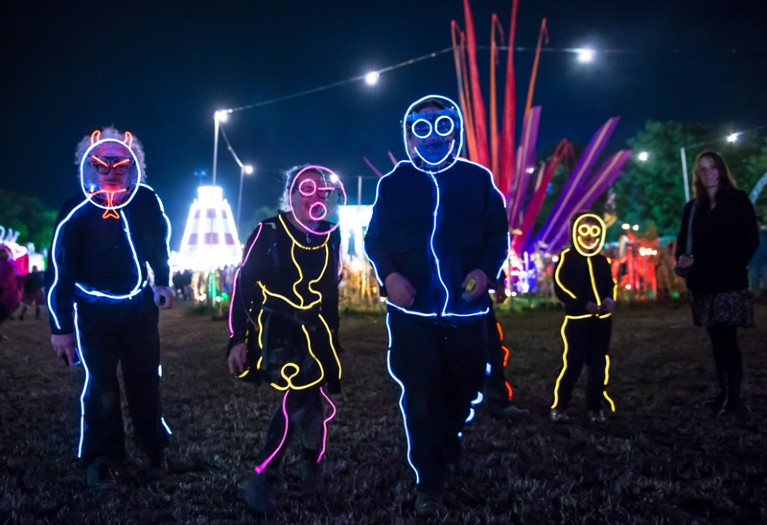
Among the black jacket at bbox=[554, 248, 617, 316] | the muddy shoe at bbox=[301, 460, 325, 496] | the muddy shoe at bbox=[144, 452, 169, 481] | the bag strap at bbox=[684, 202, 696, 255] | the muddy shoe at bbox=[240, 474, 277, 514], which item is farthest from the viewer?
the bag strap at bbox=[684, 202, 696, 255]

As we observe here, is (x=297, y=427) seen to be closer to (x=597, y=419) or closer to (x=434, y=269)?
(x=434, y=269)

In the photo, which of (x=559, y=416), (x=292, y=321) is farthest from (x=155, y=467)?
(x=559, y=416)

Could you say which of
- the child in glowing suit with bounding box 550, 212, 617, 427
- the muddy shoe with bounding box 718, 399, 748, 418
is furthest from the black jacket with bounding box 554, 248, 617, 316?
the muddy shoe with bounding box 718, 399, 748, 418

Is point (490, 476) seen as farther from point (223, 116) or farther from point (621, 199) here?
point (621, 199)

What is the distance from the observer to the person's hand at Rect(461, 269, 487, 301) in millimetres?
2895

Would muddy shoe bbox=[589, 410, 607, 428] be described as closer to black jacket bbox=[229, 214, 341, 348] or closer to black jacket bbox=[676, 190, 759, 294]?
black jacket bbox=[676, 190, 759, 294]

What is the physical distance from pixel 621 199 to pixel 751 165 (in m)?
11.6

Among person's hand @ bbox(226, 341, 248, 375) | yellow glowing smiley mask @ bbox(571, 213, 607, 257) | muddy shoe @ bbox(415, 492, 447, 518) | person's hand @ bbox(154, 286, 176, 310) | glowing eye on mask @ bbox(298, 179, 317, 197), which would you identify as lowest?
muddy shoe @ bbox(415, 492, 447, 518)

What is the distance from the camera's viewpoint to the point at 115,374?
11.5 feet

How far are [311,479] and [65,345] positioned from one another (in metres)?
1.52

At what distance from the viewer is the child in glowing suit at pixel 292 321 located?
10.2 feet

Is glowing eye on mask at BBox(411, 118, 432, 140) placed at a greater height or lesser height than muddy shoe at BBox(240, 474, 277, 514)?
greater

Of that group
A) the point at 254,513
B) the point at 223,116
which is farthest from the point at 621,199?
the point at 254,513

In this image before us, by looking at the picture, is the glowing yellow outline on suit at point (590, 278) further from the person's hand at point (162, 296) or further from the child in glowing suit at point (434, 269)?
the person's hand at point (162, 296)
